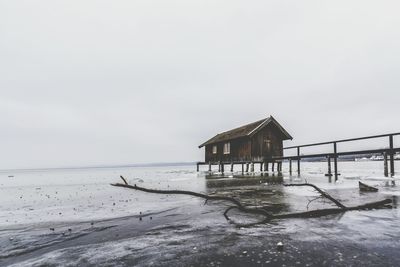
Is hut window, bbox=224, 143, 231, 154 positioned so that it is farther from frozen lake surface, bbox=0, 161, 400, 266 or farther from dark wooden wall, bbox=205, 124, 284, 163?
frozen lake surface, bbox=0, 161, 400, 266

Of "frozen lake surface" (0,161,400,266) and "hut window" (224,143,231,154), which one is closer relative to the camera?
"frozen lake surface" (0,161,400,266)

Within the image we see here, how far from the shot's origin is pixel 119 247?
5051 mm

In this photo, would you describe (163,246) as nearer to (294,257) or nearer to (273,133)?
(294,257)

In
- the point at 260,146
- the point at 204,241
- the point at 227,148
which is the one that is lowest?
the point at 204,241

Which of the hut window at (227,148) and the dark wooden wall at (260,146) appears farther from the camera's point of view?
the hut window at (227,148)

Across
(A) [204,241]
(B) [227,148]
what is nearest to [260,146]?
(B) [227,148]

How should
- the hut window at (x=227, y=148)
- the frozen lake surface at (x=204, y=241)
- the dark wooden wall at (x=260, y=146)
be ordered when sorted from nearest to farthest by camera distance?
the frozen lake surface at (x=204, y=241) < the dark wooden wall at (x=260, y=146) < the hut window at (x=227, y=148)

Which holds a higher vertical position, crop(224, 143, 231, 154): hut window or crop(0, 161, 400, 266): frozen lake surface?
crop(224, 143, 231, 154): hut window

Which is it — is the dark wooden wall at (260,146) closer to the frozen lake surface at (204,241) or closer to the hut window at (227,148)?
the hut window at (227,148)

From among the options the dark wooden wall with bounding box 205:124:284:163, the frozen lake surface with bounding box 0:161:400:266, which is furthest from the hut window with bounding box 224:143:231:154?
the frozen lake surface with bounding box 0:161:400:266

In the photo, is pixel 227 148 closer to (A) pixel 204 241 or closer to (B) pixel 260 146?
(B) pixel 260 146

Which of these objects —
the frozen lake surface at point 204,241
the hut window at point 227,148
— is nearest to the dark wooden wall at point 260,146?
the hut window at point 227,148

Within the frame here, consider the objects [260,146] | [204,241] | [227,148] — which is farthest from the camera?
[227,148]

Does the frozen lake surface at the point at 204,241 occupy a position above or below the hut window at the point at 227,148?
below
